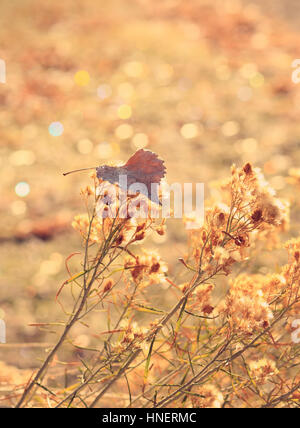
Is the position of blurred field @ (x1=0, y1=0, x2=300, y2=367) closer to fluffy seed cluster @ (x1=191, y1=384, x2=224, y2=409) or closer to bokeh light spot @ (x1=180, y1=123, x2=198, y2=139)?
bokeh light spot @ (x1=180, y1=123, x2=198, y2=139)

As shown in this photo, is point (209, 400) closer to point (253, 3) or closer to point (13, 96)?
point (13, 96)

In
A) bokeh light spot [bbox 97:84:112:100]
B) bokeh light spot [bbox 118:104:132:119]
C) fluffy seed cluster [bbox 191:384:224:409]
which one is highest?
bokeh light spot [bbox 97:84:112:100]

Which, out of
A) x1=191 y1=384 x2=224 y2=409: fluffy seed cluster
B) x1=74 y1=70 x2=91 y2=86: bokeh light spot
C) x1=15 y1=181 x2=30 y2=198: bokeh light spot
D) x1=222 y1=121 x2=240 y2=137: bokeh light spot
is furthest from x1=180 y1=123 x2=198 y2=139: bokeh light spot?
x1=191 y1=384 x2=224 y2=409: fluffy seed cluster

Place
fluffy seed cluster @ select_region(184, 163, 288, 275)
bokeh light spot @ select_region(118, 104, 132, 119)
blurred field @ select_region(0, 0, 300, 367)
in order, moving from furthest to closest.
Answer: bokeh light spot @ select_region(118, 104, 132, 119) → blurred field @ select_region(0, 0, 300, 367) → fluffy seed cluster @ select_region(184, 163, 288, 275)

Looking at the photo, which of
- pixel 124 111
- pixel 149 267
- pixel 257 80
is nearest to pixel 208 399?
pixel 149 267

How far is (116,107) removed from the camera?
Answer: 334 cm

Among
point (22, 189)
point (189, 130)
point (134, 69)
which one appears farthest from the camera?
point (134, 69)

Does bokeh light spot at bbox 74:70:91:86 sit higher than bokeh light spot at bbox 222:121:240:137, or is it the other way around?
bokeh light spot at bbox 74:70:91:86

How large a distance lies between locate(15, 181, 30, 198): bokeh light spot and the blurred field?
0.08ft

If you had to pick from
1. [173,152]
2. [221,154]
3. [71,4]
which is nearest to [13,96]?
[173,152]

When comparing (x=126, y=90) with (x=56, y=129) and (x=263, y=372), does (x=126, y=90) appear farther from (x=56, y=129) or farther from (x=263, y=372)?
(x=263, y=372)

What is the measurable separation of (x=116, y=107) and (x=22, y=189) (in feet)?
4.00

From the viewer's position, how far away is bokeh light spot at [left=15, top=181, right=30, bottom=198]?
7.79ft
